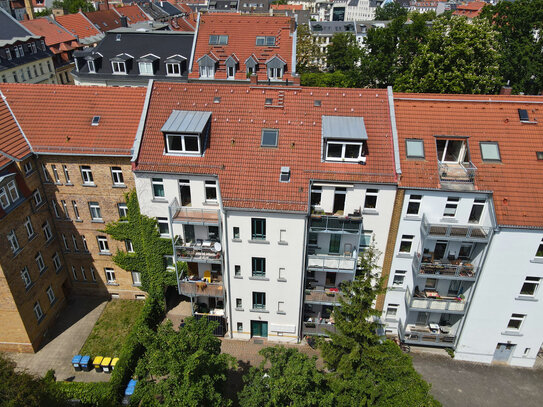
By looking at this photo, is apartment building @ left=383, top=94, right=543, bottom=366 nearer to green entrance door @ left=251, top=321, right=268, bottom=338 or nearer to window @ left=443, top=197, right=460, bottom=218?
window @ left=443, top=197, right=460, bottom=218

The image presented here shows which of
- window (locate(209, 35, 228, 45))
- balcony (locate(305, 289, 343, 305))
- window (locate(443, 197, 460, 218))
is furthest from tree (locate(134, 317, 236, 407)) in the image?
window (locate(209, 35, 228, 45))

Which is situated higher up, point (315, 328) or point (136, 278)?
point (136, 278)

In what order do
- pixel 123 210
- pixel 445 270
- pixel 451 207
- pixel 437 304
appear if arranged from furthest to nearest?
pixel 123 210 → pixel 437 304 → pixel 445 270 → pixel 451 207

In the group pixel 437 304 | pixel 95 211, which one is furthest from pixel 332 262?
pixel 95 211

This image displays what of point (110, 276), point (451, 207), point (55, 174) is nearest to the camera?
point (451, 207)

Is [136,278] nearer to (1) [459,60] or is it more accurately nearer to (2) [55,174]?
(2) [55,174]

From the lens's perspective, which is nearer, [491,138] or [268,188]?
[268,188]
